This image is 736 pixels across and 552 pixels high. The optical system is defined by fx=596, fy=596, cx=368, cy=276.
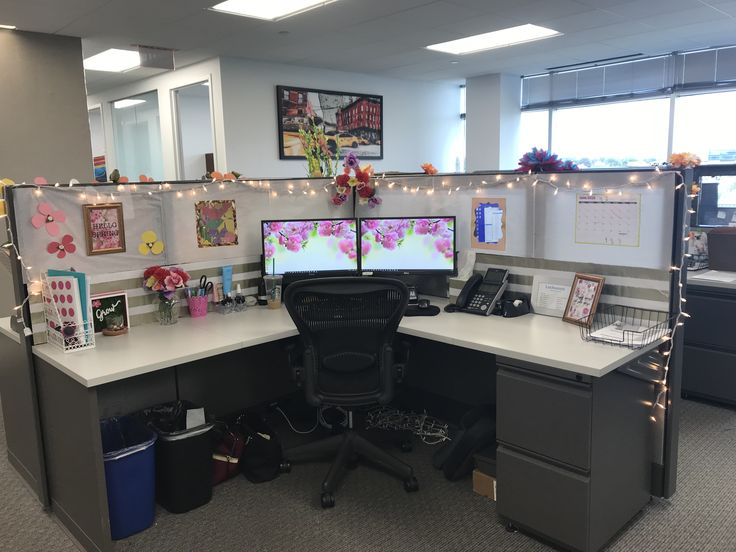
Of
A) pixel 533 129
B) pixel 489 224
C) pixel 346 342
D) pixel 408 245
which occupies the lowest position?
pixel 346 342

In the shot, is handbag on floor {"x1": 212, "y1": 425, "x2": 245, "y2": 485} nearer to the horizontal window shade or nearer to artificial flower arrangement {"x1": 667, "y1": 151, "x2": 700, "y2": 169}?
artificial flower arrangement {"x1": 667, "y1": 151, "x2": 700, "y2": 169}

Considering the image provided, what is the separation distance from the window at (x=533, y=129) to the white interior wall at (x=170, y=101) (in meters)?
4.49

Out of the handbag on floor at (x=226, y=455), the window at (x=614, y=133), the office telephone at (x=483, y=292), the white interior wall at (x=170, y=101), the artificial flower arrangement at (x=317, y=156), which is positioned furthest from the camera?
the window at (x=614, y=133)

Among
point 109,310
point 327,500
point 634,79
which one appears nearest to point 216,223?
point 109,310

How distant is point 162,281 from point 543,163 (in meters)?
1.86

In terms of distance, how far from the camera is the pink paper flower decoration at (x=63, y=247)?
8.30ft

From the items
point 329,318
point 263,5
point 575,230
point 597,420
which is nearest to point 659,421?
point 597,420

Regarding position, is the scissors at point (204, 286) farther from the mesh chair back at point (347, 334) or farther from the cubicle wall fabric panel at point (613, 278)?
the cubicle wall fabric panel at point (613, 278)

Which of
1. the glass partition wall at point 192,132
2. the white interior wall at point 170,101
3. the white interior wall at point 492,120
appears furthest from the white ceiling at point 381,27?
the white interior wall at point 492,120

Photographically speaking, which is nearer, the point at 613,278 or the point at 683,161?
the point at 683,161

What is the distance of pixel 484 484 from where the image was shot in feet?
8.56

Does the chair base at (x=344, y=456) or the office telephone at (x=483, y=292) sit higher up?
the office telephone at (x=483, y=292)

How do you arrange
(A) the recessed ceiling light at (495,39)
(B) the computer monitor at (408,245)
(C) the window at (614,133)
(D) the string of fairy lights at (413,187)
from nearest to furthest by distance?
1. (D) the string of fairy lights at (413,187)
2. (B) the computer monitor at (408,245)
3. (A) the recessed ceiling light at (495,39)
4. (C) the window at (614,133)

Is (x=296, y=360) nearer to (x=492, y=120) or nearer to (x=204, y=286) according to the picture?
(x=204, y=286)
